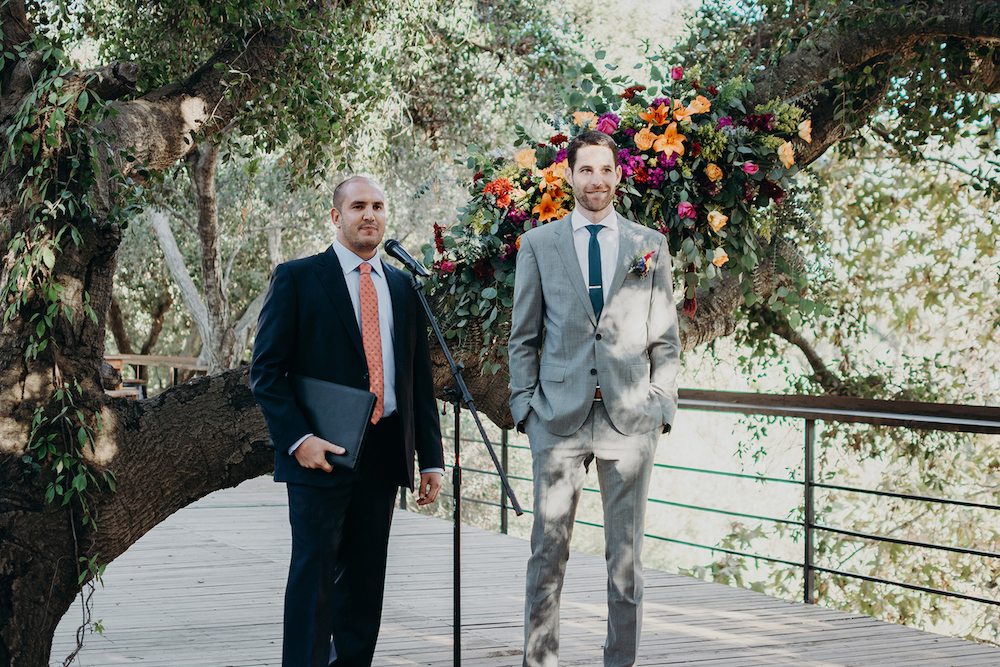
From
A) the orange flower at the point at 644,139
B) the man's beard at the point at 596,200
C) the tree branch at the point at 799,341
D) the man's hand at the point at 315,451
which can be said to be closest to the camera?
the man's hand at the point at 315,451

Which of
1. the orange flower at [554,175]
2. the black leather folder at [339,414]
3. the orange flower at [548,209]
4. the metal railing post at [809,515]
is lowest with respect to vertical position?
the metal railing post at [809,515]

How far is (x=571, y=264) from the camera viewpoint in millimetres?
2291

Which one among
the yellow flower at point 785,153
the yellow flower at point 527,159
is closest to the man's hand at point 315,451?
the yellow flower at point 527,159

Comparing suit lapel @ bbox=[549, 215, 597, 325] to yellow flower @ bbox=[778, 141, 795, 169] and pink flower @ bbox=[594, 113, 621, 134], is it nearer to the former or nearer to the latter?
pink flower @ bbox=[594, 113, 621, 134]

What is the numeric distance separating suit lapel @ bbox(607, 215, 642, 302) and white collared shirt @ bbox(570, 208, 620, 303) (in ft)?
0.05

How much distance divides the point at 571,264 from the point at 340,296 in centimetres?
61

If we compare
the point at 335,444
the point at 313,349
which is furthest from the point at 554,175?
the point at 335,444

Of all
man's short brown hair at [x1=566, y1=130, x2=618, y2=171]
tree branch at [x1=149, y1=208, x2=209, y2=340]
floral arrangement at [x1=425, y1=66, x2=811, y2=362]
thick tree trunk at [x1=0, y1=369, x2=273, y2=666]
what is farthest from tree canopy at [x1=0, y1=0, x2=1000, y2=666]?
tree branch at [x1=149, y1=208, x2=209, y2=340]

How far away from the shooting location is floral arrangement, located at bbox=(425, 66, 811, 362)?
9.28 ft

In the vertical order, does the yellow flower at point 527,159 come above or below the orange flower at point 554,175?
above

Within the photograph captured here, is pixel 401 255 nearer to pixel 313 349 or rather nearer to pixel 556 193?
pixel 313 349

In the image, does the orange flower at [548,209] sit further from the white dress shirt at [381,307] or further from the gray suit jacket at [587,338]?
the white dress shirt at [381,307]

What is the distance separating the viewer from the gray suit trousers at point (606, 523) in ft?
7.34

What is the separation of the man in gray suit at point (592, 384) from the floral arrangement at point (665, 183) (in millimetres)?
532
